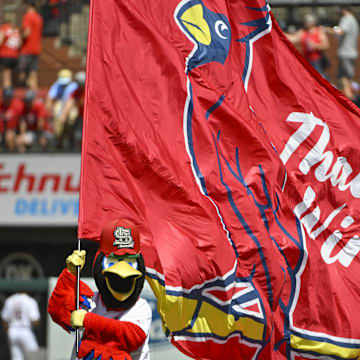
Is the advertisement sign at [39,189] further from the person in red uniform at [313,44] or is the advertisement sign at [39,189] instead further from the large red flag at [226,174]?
the large red flag at [226,174]

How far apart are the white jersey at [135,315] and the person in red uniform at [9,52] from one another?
35.4 ft

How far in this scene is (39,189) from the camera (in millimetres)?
15289

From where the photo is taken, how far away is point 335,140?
21.0ft

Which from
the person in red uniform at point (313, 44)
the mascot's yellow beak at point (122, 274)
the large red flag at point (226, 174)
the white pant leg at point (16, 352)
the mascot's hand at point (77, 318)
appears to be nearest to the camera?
the mascot's hand at point (77, 318)

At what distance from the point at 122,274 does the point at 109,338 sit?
32cm

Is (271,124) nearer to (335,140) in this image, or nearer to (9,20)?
(335,140)

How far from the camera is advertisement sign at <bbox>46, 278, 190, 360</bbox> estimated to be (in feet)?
29.9

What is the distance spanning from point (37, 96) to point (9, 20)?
2.08m

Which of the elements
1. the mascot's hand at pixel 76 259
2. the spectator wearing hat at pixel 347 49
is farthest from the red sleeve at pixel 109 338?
the spectator wearing hat at pixel 347 49

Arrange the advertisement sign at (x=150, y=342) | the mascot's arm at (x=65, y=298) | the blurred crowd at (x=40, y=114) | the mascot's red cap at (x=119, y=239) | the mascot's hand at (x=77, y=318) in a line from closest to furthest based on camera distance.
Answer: the mascot's hand at (x=77, y=318)
the mascot's red cap at (x=119, y=239)
the mascot's arm at (x=65, y=298)
the advertisement sign at (x=150, y=342)
the blurred crowd at (x=40, y=114)

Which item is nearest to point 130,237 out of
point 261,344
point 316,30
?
point 261,344

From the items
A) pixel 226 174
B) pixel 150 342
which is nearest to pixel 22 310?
pixel 150 342

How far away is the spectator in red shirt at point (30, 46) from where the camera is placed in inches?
625

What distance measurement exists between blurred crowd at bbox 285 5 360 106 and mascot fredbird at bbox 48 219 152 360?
869cm
